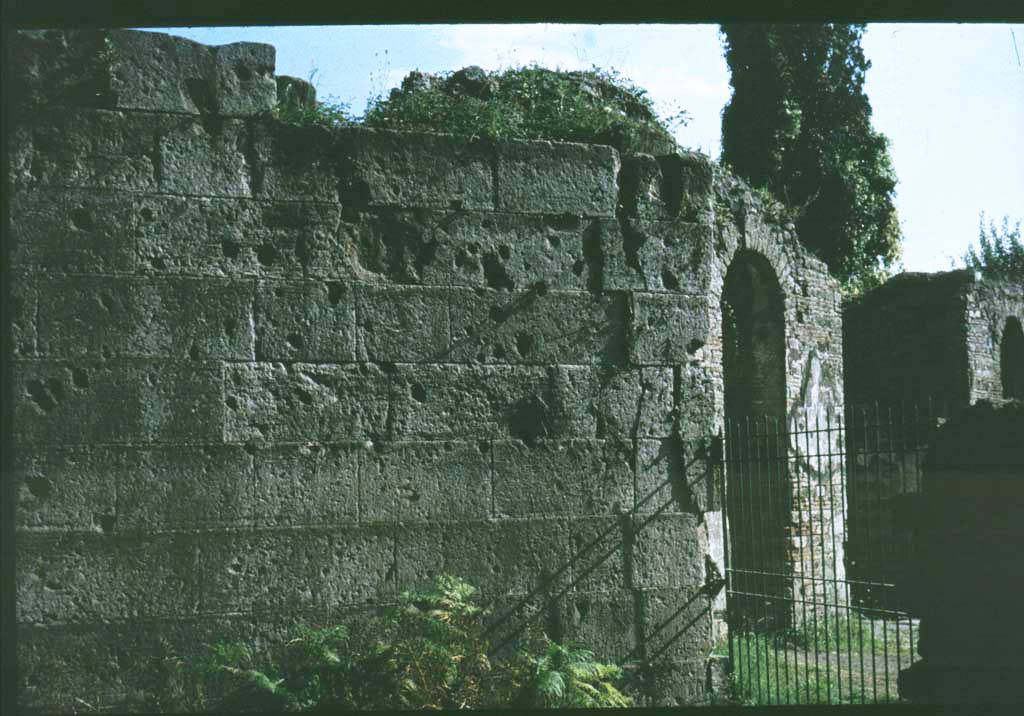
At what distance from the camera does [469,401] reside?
18.1ft

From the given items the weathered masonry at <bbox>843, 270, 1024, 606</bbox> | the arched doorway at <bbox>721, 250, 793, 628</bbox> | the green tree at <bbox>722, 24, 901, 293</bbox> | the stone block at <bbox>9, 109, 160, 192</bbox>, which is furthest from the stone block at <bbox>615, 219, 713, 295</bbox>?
the green tree at <bbox>722, 24, 901, 293</bbox>

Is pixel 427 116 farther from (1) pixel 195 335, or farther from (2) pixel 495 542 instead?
(2) pixel 495 542

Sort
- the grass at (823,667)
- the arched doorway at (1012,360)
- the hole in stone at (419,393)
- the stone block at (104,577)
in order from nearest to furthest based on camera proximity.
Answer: the stone block at (104,577), the hole in stone at (419,393), the grass at (823,667), the arched doorway at (1012,360)

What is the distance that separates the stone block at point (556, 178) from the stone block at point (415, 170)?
0.36ft

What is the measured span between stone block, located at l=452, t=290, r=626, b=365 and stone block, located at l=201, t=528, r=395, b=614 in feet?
4.02

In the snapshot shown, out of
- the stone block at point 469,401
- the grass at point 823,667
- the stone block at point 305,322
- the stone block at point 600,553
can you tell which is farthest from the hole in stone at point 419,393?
the grass at point 823,667

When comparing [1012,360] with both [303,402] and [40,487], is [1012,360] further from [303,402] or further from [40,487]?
[40,487]

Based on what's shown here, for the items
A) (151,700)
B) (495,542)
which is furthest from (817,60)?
(151,700)

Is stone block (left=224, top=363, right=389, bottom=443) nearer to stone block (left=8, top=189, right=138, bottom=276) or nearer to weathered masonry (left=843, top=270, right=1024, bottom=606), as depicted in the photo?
stone block (left=8, top=189, right=138, bottom=276)

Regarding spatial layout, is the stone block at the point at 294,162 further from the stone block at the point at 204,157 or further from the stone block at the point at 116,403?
the stone block at the point at 116,403

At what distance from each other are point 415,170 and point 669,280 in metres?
1.73

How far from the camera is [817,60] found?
2359 centimetres

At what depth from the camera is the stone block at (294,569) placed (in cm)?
508

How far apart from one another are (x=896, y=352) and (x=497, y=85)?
1119 cm
